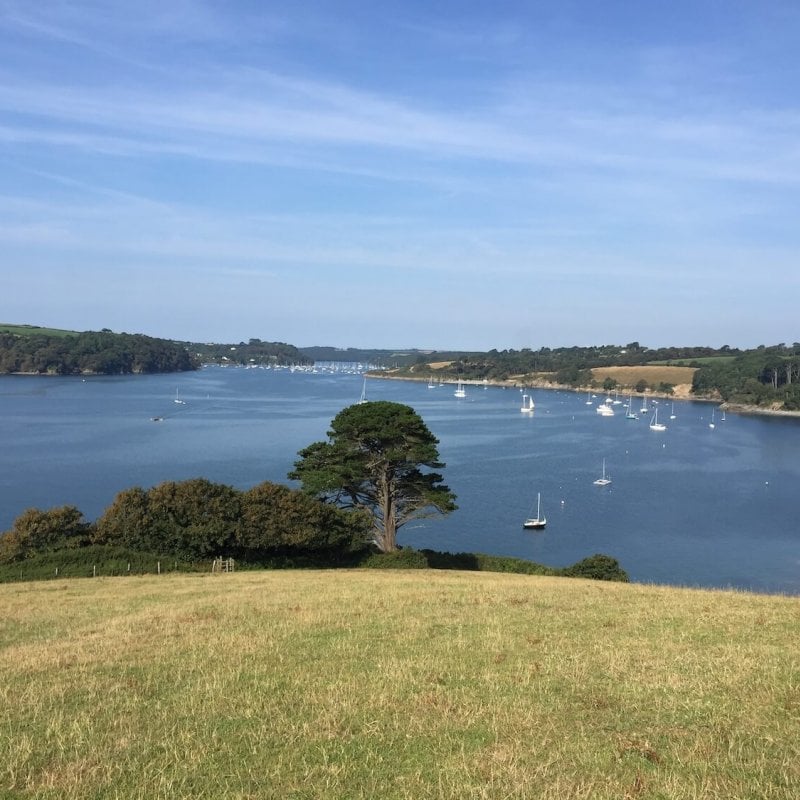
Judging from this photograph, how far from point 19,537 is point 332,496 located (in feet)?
53.7

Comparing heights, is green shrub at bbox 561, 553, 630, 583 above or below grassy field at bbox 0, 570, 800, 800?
below

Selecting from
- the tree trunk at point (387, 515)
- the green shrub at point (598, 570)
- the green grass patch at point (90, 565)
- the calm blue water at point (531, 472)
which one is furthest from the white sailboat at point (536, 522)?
the green grass patch at point (90, 565)

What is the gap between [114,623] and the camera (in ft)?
49.8

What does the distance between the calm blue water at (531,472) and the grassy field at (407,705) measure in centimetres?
3404

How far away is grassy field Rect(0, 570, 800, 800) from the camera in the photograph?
6.48 meters

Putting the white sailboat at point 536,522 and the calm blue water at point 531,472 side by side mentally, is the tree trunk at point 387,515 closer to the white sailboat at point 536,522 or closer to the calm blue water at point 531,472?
the calm blue water at point 531,472

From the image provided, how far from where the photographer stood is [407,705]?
8477 mm

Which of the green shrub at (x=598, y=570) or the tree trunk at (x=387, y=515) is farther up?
the tree trunk at (x=387, y=515)

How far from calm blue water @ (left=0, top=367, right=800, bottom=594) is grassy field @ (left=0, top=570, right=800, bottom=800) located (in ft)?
112

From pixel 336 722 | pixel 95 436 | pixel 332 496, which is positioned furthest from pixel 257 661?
pixel 95 436

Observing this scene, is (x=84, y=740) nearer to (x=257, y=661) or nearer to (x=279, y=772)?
(x=279, y=772)

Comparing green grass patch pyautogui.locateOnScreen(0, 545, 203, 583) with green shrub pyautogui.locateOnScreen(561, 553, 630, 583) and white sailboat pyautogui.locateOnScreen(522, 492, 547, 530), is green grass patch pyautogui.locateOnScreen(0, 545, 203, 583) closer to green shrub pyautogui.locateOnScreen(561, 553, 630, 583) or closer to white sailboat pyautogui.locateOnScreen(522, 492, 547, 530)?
green shrub pyautogui.locateOnScreen(561, 553, 630, 583)

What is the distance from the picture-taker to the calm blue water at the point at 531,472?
204 feet

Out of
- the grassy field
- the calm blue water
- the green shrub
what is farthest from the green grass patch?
the calm blue water
